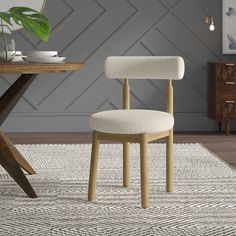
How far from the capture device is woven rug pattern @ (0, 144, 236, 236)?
2270 millimetres

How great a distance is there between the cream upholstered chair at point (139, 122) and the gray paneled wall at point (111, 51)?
247cm

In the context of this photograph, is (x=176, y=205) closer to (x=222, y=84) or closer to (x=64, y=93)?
(x=222, y=84)

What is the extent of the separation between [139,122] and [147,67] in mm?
467

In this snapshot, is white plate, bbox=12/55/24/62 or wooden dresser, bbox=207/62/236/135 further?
wooden dresser, bbox=207/62/236/135

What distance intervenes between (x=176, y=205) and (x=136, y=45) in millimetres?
2985

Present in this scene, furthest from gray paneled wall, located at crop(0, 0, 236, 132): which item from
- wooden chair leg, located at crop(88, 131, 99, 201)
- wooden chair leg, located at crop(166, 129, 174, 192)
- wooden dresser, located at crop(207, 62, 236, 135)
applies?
wooden chair leg, located at crop(88, 131, 99, 201)

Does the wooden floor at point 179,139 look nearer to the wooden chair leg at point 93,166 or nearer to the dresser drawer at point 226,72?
the dresser drawer at point 226,72

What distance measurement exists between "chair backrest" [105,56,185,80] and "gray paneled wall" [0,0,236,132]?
2507mm

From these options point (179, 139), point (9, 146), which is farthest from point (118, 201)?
point (179, 139)

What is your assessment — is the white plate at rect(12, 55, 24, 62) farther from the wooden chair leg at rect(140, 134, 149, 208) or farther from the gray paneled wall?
the gray paneled wall

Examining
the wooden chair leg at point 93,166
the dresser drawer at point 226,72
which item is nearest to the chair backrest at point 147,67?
the wooden chair leg at point 93,166

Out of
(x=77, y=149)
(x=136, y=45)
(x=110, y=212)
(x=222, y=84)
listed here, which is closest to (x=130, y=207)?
(x=110, y=212)

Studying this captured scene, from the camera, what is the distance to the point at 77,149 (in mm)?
4270

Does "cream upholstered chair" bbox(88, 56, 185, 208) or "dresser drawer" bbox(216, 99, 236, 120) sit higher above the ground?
"cream upholstered chair" bbox(88, 56, 185, 208)
